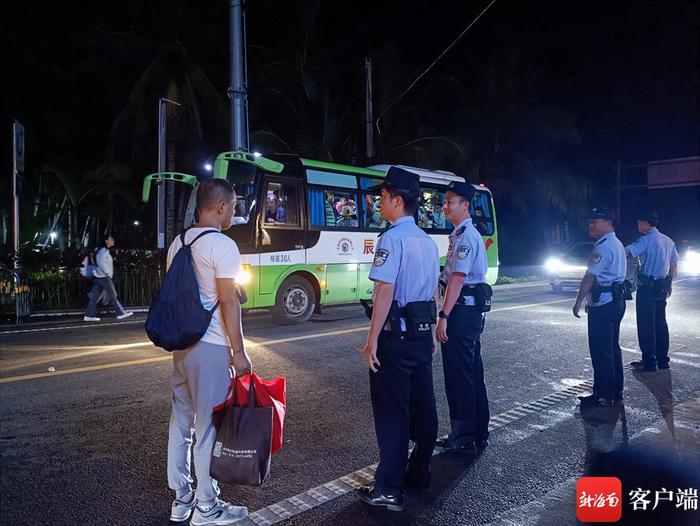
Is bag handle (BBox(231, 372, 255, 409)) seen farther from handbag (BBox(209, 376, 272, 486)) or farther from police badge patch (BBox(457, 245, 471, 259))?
police badge patch (BBox(457, 245, 471, 259))

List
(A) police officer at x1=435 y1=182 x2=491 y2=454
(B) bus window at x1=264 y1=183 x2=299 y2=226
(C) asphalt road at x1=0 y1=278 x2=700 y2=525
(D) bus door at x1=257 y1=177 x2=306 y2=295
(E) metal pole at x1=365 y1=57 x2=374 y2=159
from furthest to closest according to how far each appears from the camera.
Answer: (E) metal pole at x1=365 y1=57 x2=374 y2=159
(B) bus window at x1=264 y1=183 x2=299 y2=226
(D) bus door at x1=257 y1=177 x2=306 y2=295
(A) police officer at x1=435 y1=182 x2=491 y2=454
(C) asphalt road at x1=0 y1=278 x2=700 y2=525

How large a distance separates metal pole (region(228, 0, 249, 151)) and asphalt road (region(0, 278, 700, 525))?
233 inches

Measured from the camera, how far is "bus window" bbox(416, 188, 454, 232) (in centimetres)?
1355

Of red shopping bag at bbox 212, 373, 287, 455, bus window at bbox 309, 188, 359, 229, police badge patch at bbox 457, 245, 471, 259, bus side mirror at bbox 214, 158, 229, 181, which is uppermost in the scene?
bus side mirror at bbox 214, 158, 229, 181

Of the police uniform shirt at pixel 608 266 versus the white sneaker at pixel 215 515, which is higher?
the police uniform shirt at pixel 608 266

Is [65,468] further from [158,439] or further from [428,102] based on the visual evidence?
[428,102]

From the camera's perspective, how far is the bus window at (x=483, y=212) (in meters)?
15.0

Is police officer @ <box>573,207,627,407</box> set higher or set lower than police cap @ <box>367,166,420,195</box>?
lower

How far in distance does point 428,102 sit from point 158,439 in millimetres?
24293

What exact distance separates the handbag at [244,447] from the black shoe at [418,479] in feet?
3.33

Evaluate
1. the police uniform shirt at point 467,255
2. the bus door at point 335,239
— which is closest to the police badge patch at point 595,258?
the police uniform shirt at point 467,255

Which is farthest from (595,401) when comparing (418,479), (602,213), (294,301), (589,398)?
(294,301)

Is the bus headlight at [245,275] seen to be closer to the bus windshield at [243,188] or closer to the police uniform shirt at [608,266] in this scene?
the bus windshield at [243,188]

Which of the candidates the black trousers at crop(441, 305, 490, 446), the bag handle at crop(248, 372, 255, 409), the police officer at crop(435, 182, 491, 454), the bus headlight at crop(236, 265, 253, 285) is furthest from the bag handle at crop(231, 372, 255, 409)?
the bus headlight at crop(236, 265, 253, 285)
